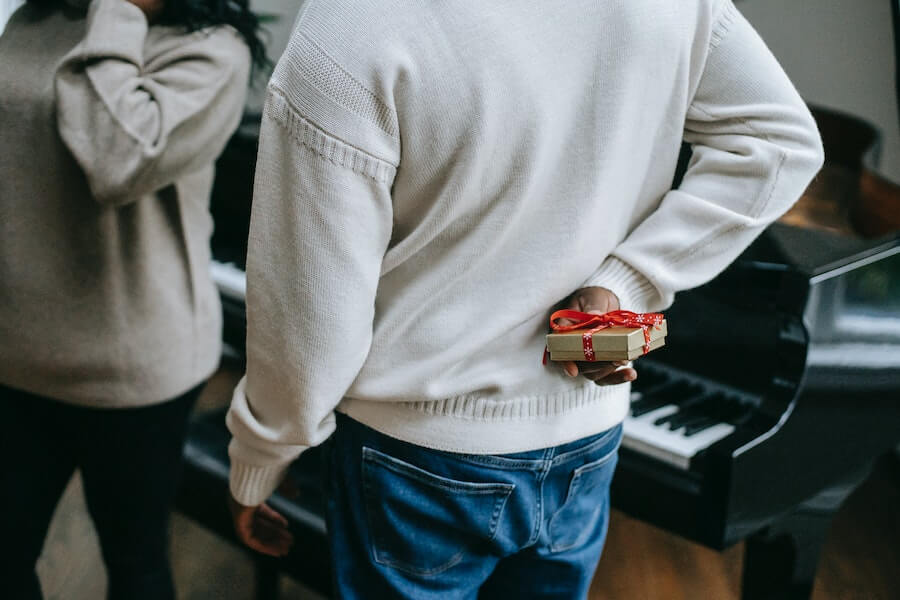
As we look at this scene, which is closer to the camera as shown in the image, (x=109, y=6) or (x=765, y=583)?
(x=109, y=6)

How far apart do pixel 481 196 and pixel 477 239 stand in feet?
0.14

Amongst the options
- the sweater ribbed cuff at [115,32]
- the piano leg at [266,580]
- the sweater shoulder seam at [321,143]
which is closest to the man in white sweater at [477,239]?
the sweater shoulder seam at [321,143]

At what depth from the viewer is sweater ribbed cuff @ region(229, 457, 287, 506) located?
0.94 meters

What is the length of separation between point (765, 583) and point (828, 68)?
2.34 m

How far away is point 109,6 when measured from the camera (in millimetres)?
1147

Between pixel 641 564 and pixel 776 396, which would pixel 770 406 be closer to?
pixel 776 396

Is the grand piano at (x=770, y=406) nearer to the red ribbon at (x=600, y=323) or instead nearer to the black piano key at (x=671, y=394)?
the black piano key at (x=671, y=394)

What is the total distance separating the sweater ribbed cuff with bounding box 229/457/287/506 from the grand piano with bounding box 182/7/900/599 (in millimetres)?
660

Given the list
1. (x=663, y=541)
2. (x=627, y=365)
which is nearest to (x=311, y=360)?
(x=627, y=365)

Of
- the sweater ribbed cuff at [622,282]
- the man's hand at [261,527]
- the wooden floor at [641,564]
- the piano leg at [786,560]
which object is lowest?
the wooden floor at [641,564]

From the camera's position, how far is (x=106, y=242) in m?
1.21

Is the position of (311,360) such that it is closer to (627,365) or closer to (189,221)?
(627,365)

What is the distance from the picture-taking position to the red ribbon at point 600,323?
0.77 meters

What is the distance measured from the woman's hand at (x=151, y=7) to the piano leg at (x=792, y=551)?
1265 millimetres
